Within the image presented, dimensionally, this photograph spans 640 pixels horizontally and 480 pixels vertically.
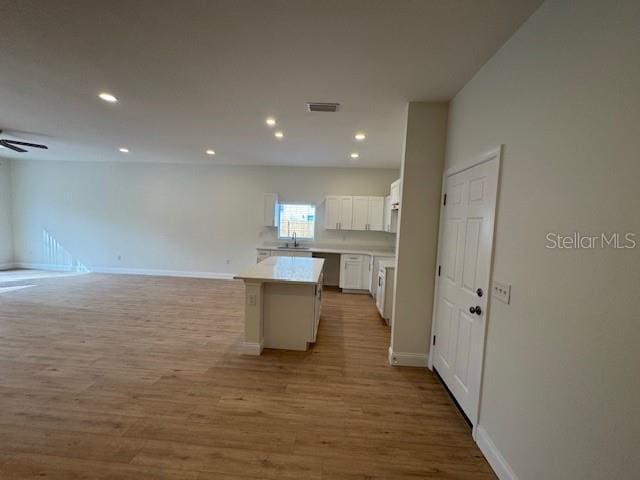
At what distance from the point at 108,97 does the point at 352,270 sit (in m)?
4.81

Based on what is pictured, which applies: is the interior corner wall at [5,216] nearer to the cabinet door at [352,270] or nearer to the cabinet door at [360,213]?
the cabinet door at [352,270]

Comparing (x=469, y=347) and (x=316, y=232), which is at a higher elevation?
(x=316, y=232)

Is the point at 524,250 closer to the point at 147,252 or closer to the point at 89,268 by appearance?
the point at 147,252

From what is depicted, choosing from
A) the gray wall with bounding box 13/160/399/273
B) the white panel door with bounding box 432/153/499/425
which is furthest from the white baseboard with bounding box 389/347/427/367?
the gray wall with bounding box 13/160/399/273

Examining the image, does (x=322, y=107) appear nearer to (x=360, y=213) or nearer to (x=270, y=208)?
(x=360, y=213)

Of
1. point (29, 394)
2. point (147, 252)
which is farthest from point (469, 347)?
point (147, 252)

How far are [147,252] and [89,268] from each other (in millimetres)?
1669

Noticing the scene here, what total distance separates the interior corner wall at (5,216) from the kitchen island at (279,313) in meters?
8.15

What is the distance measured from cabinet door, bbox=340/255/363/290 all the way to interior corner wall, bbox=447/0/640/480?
3.95 metres

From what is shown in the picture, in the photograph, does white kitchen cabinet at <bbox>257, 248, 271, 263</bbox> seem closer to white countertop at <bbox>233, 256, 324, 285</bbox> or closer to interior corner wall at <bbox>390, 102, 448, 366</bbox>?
white countertop at <bbox>233, 256, 324, 285</bbox>

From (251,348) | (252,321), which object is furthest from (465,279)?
(251,348)

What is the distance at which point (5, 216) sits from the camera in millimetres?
6836

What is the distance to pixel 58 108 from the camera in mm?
3301

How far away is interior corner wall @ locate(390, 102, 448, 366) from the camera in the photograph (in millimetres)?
2799
